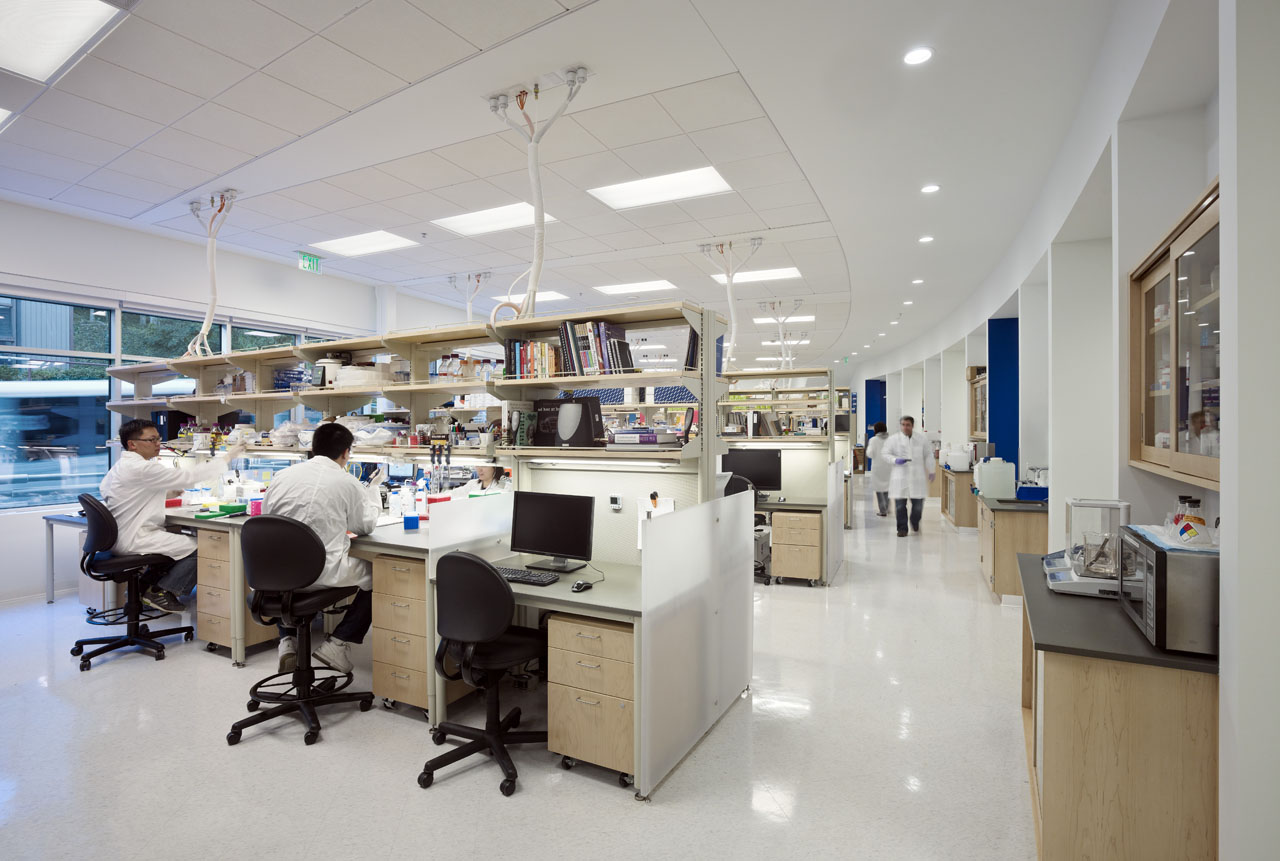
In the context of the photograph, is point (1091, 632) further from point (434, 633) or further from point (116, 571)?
point (116, 571)


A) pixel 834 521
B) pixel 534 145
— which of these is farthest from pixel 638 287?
pixel 534 145

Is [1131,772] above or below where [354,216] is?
below

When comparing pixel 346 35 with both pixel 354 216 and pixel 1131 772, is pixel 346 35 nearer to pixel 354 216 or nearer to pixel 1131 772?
pixel 354 216

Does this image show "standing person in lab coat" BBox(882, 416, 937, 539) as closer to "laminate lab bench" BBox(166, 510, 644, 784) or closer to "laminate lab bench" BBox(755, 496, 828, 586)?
"laminate lab bench" BBox(755, 496, 828, 586)

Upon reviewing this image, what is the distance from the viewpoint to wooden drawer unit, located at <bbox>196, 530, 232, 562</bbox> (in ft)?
13.2

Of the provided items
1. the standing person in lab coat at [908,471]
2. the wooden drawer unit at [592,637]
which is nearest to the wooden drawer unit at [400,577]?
the wooden drawer unit at [592,637]

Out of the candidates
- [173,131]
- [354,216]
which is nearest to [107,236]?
[354,216]

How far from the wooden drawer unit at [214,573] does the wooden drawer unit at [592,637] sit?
2.62 meters

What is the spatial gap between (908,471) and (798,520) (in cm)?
298

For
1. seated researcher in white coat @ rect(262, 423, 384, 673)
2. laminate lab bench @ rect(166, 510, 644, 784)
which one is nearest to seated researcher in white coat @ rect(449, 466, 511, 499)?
laminate lab bench @ rect(166, 510, 644, 784)

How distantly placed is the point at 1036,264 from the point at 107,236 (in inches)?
336

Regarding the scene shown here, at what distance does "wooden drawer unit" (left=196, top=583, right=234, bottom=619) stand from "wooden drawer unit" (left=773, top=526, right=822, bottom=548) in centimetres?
435

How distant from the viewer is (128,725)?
3.13 metres

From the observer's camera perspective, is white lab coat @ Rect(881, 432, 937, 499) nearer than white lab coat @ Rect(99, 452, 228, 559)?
No
